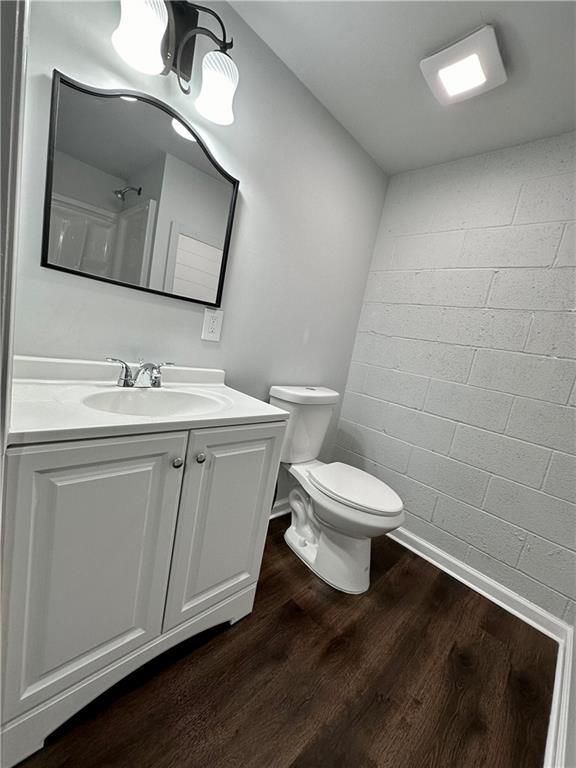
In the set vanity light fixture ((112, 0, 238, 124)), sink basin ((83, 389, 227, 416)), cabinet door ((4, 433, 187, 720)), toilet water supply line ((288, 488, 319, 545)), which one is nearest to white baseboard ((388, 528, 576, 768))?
toilet water supply line ((288, 488, 319, 545))

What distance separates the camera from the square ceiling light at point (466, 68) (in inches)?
43.5

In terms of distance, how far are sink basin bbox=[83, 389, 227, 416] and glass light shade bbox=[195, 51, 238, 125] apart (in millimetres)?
1032

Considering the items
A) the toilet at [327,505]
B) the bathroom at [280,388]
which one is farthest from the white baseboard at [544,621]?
the toilet at [327,505]

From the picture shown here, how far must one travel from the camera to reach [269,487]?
1132 millimetres

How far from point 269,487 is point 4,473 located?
746 millimetres

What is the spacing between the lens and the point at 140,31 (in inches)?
36.1

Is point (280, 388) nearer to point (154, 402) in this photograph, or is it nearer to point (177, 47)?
point (154, 402)

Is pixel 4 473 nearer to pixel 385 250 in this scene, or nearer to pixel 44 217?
pixel 44 217

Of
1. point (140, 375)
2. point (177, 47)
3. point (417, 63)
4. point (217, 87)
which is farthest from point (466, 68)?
point (140, 375)

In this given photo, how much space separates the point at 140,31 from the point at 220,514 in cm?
149

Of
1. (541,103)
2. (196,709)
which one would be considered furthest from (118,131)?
(196,709)

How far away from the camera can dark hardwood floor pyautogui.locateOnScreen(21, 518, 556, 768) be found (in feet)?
2.77

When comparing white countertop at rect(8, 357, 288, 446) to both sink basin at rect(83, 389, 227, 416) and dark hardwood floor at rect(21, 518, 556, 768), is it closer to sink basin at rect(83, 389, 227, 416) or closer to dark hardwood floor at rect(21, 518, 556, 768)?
sink basin at rect(83, 389, 227, 416)

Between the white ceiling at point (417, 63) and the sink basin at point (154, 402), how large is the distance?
58.2 inches
